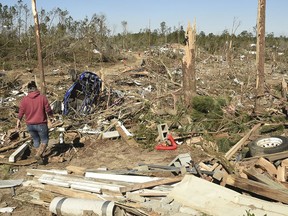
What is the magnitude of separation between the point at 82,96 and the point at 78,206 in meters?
6.56

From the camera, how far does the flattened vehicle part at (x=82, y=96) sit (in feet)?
36.6

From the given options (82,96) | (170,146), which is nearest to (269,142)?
(170,146)

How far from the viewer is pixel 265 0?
9.62 meters

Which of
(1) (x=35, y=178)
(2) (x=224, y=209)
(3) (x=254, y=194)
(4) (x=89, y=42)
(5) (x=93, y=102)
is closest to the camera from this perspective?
(2) (x=224, y=209)

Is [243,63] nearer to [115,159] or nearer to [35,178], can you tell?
[115,159]

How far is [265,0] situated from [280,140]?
166 inches

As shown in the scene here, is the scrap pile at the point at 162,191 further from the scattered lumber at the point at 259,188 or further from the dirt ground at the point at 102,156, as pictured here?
the dirt ground at the point at 102,156

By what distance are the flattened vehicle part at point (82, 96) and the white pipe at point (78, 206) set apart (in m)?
5.81

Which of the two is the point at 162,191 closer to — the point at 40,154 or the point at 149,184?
the point at 149,184

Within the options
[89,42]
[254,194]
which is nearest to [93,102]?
[254,194]

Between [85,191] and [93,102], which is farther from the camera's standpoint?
[93,102]

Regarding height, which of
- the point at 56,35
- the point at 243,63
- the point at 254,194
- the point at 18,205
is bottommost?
the point at 18,205

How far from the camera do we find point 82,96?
1156 centimetres

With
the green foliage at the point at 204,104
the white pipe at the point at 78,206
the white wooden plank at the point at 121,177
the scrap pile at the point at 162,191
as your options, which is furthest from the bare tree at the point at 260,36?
the white pipe at the point at 78,206
